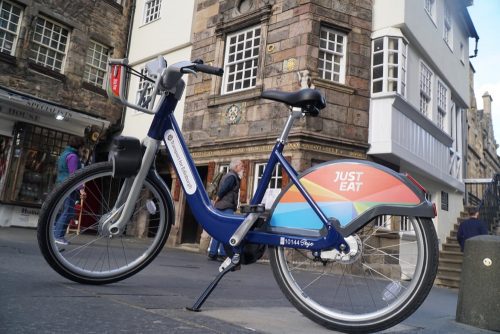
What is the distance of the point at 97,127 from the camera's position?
15.2 m

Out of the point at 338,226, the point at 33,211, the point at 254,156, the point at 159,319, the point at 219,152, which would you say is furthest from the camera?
the point at 33,211

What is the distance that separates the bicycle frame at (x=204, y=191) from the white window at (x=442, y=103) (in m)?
14.0

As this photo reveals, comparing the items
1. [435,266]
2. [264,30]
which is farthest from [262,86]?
[435,266]

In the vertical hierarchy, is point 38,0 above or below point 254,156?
above

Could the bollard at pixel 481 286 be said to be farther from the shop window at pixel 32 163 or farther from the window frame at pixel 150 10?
the window frame at pixel 150 10

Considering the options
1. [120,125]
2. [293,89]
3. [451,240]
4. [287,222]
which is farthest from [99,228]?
[451,240]

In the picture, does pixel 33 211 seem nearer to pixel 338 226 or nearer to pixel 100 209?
pixel 100 209

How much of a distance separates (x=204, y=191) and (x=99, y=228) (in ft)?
2.76

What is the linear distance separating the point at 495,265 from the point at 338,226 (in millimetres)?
2652

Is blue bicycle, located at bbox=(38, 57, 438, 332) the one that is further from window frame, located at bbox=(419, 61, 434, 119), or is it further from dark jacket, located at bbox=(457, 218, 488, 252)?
window frame, located at bbox=(419, 61, 434, 119)

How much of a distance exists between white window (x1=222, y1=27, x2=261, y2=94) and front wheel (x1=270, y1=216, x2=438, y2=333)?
9.82 metres

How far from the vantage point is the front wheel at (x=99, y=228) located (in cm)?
292

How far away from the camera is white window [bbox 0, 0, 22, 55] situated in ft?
43.3

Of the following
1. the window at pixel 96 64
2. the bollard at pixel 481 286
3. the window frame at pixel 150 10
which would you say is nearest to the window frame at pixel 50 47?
the window at pixel 96 64
